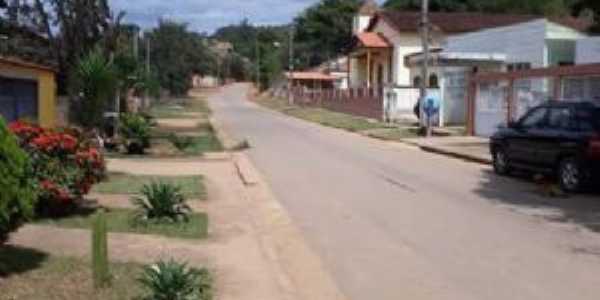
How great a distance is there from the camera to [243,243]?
12.2 meters

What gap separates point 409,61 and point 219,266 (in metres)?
48.1

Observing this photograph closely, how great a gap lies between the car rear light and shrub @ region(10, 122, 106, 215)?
8560 millimetres

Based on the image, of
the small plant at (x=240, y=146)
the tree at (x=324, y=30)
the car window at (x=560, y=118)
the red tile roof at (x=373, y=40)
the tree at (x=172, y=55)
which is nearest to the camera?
the car window at (x=560, y=118)

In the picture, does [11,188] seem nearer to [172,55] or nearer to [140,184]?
[140,184]

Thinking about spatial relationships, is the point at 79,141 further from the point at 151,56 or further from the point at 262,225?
the point at 151,56

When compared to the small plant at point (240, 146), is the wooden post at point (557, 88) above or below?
above

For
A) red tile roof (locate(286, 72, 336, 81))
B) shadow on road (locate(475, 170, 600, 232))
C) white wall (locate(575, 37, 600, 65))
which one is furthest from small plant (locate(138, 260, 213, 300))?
red tile roof (locate(286, 72, 336, 81))

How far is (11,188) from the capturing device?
859 cm

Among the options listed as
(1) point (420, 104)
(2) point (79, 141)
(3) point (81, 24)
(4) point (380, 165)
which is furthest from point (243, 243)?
(1) point (420, 104)

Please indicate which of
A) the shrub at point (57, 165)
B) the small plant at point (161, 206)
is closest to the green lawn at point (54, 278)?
the shrub at point (57, 165)

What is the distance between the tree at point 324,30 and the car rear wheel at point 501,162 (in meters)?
88.8

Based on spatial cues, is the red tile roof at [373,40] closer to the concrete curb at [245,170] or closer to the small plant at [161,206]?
the concrete curb at [245,170]

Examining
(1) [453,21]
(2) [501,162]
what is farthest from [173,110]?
(2) [501,162]

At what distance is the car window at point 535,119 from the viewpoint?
20250mm
